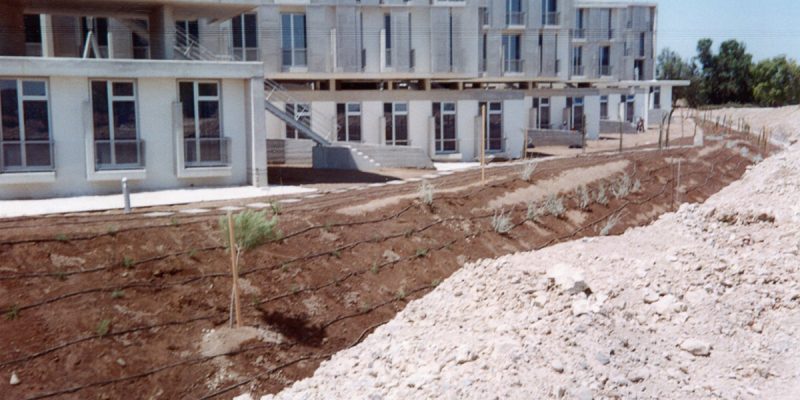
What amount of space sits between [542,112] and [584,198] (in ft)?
83.4

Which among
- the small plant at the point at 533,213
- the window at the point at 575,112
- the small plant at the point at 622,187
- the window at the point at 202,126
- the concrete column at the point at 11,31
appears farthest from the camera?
the window at the point at 575,112

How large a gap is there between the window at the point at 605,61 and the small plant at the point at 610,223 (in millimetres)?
36962

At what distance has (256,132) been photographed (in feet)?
76.5

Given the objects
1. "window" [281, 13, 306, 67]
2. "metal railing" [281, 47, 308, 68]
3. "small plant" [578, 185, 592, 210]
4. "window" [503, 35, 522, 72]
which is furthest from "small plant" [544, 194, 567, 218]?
"window" [503, 35, 522, 72]

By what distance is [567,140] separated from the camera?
42625 millimetres

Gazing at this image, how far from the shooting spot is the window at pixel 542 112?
46.8 meters

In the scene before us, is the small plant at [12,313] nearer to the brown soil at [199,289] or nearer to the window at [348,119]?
the brown soil at [199,289]

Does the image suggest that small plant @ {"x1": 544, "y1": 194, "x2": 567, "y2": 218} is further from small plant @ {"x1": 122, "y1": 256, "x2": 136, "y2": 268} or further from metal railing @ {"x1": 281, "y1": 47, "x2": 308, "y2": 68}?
metal railing @ {"x1": 281, "y1": 47, "x2": 308, "y2": 68}

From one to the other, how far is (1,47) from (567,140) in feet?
92.3

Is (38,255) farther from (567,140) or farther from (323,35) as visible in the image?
(567,140)

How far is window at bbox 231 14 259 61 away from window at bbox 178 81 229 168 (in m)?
11.6

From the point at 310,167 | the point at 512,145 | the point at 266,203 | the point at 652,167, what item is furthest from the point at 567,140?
the point at 266,203

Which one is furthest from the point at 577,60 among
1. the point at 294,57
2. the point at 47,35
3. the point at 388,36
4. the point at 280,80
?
the point at 47,35

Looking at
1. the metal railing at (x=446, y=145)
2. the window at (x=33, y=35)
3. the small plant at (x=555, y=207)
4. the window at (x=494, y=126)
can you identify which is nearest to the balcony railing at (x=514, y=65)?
the window at (x=494, y=126)
